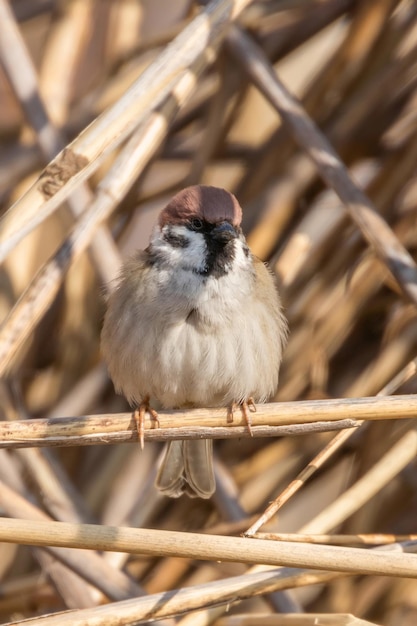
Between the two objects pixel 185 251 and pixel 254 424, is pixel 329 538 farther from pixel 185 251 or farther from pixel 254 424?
pixel 185 251

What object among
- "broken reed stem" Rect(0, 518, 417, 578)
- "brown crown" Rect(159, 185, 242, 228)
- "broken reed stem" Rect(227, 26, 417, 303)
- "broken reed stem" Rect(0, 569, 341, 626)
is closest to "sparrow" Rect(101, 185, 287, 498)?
"brown crown" Rect(159, 185, 242, 228)

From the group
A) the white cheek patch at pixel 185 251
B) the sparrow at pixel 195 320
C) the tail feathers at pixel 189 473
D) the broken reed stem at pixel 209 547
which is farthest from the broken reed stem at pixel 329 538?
the white cheek patch at pixel 185 251

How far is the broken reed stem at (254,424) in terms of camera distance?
5.03 ft

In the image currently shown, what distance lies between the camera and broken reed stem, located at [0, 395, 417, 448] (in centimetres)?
153

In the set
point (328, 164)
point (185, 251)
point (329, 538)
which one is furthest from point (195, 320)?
point (329, 538)

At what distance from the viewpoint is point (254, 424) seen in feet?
5.18

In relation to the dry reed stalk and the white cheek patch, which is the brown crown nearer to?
the white cheek patch

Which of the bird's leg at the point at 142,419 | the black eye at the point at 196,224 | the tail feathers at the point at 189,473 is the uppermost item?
the black eye at the point at 196,224

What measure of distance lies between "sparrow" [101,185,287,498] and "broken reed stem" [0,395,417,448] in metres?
0.47

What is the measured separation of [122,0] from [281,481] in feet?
5.23

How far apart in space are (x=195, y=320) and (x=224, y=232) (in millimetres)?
218

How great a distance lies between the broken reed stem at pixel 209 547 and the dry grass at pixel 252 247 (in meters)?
0.38

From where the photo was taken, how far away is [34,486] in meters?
2.44

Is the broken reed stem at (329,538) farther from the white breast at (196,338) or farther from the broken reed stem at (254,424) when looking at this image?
the white breast at (196,338)
